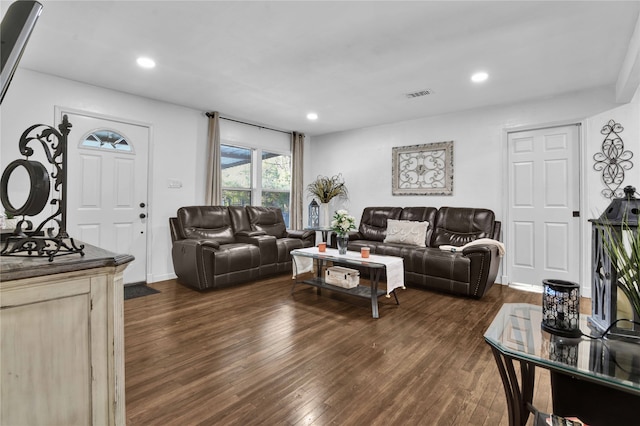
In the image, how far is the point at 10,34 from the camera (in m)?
0.68

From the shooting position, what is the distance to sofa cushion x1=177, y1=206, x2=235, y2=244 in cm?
436

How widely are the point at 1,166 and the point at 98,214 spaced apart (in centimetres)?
98

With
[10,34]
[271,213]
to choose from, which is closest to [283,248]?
[271,213]

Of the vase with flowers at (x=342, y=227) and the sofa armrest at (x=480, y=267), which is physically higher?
the vase with flowers at (x=342, y=227)

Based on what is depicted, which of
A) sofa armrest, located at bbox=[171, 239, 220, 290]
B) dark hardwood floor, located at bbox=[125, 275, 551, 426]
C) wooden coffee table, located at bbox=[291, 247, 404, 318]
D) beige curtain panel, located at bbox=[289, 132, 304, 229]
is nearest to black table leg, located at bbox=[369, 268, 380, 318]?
wooden coffee table, located at bbox=[291, 247, 404, 318]

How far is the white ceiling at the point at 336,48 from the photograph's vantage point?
2.31m

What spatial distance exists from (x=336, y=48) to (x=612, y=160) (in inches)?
132

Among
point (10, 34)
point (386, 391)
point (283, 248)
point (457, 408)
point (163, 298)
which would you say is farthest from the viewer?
point (283, 248)

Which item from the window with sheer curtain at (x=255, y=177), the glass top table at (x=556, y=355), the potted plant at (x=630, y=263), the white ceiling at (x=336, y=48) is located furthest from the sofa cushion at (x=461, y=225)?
the potted plant at (x=630, y=263)

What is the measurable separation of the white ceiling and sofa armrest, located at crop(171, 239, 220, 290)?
1.92 m

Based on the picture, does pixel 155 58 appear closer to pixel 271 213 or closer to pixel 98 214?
pixel 98 214

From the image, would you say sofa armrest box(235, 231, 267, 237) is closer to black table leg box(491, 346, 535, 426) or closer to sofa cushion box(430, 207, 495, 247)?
sofa cushion box(430, 207, 495, 247)

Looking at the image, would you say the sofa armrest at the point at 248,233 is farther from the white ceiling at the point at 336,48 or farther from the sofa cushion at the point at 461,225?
the sofa cushion at the point at 461,225

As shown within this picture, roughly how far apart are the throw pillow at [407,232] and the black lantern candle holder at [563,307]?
10.8ft
